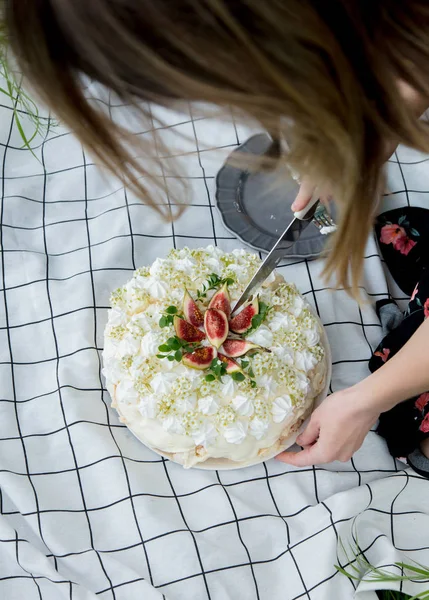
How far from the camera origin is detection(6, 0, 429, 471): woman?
58cm

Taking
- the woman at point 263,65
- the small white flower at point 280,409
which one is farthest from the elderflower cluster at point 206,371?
the woman at point 263,65

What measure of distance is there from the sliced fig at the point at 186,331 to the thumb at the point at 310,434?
30 cm

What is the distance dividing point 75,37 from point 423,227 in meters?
1.29

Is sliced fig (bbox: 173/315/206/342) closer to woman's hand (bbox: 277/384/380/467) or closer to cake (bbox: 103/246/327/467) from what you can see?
cake (bbox: 103/246/327/467)

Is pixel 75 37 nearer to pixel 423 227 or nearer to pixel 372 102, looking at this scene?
pixel 372 102

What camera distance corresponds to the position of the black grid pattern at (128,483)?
4.29 feet

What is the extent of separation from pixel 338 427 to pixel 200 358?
1.04 ft

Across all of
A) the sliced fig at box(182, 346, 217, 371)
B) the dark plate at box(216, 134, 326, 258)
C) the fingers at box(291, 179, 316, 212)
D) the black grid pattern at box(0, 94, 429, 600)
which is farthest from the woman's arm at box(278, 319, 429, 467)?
the dark plate at box(216, 134, 326, 258)

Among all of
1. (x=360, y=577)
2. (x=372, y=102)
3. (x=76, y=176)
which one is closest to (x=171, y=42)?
(x=372, y=102)

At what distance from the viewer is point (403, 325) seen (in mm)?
1467

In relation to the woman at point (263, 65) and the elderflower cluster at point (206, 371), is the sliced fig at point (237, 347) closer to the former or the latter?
the elderflower cluster at point (206, 371)

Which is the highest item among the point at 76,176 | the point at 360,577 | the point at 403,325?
the point at 76,176

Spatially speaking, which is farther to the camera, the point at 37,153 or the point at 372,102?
the point at 37,153

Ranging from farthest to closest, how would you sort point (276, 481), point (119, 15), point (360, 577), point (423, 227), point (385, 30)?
point (423, 227) < point (276, 481) < point (360, 577) < point (385, 30) < point (119, 15)
